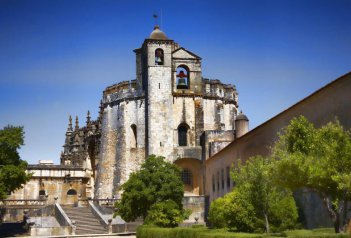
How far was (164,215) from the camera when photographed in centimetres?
3225

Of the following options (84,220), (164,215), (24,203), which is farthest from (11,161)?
(24,203)

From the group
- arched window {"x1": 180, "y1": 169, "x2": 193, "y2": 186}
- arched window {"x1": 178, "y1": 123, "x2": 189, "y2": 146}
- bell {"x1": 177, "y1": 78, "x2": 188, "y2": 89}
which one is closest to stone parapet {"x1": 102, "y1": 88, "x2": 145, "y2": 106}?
bell {"x1": 177, "y1": 78, "x2": 188, "y2": 89}

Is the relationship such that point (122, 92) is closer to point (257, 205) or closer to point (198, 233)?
point (257, 205)

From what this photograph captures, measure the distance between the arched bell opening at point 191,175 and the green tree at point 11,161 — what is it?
17.5 metres

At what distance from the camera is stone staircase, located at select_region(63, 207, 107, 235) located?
38.5 meters

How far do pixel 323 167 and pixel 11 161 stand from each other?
23871mm

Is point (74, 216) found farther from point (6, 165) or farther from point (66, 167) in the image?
point (66, 167)

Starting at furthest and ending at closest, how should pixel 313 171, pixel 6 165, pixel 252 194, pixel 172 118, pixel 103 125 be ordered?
1. pixel 103 125
2. pixel 172 118
3. pixel 6 165
4. pixel 252 194
5. pixel 313 171

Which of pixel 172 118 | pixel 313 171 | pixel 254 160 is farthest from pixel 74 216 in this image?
pixel 313 171

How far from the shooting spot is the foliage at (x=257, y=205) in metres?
22.6

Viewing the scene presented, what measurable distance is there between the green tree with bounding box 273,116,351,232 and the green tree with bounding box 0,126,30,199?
833 inches

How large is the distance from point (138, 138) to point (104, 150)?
14.5ft

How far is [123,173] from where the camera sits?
164 feet

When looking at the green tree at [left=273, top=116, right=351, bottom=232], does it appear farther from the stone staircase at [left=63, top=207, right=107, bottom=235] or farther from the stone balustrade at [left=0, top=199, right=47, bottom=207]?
the stone balustrade at [left=0, top=199, right=47, bottom=207]
